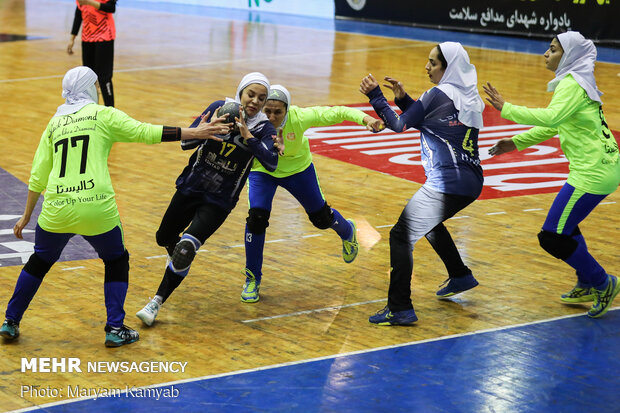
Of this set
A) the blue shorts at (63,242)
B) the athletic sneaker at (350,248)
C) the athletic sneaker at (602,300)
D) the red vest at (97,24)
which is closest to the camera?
the blue shorts at (63,242)

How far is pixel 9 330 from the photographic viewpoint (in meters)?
6.43

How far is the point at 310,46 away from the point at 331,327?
1773 centimetres

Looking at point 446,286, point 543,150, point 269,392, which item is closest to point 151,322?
point 269,392

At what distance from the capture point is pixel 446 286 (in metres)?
7.55

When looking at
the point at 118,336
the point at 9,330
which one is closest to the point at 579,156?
the point at 118,336

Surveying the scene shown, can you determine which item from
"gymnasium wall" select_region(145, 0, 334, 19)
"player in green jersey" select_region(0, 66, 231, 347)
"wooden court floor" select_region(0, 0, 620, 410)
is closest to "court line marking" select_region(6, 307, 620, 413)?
"wooden court floor" select_region(0, 0, 620, 410)

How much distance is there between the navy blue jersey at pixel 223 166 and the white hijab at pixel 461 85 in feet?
4.23

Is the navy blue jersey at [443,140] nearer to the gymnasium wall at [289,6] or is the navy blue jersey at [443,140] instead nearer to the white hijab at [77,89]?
the white hijab at [77,89]

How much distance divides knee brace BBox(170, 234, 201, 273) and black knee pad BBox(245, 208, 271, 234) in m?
0.69

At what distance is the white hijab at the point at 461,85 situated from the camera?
22.5 feet

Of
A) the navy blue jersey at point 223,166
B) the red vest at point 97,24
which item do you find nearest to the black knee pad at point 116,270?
the navy blue jersey at point 223,166

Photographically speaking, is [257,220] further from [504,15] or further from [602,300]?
[504,15]

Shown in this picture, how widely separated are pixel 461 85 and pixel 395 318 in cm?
170

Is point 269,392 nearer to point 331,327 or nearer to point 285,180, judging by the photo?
point 331,327
